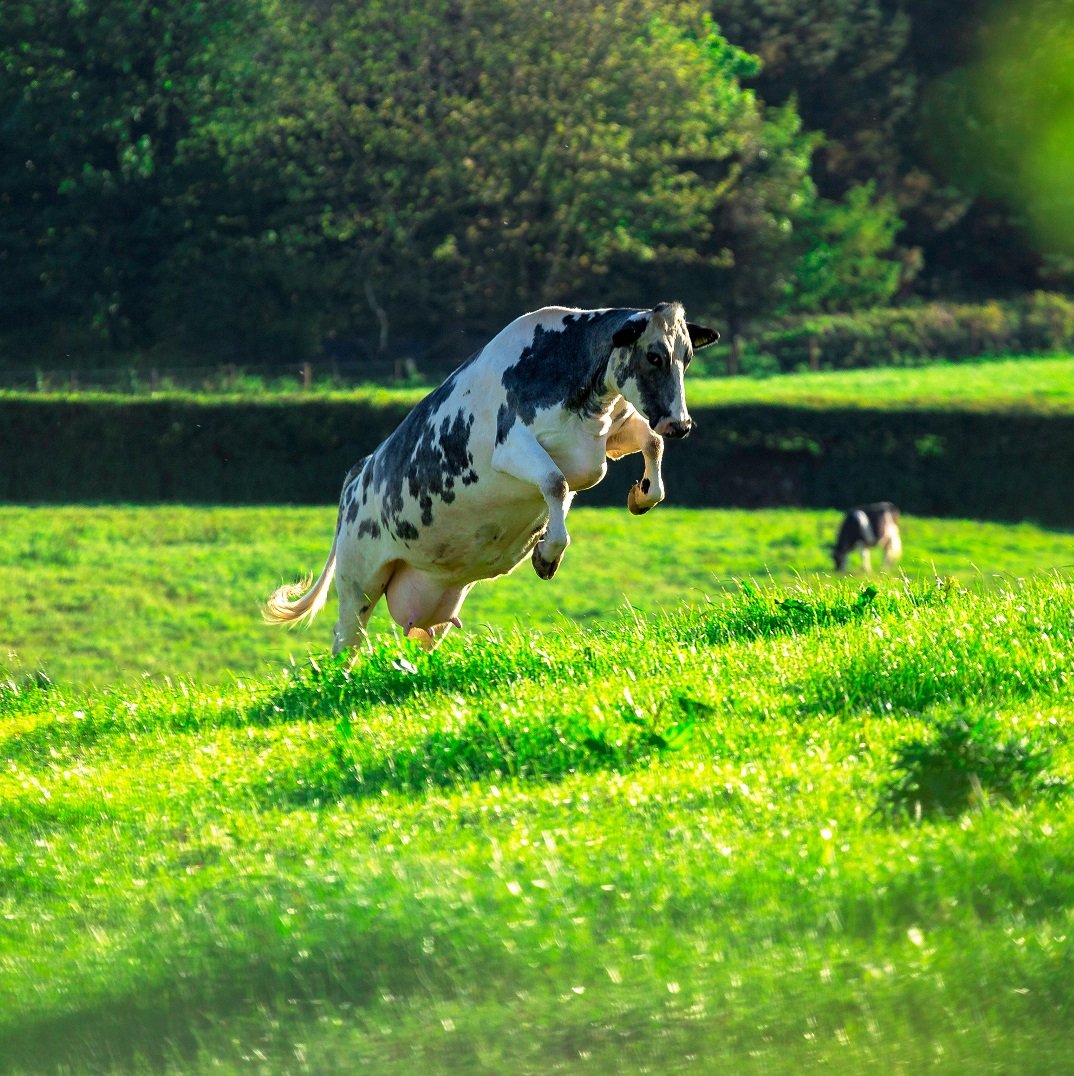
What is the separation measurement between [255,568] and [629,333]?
2582 centimetres

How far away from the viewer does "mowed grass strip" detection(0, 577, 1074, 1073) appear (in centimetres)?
454

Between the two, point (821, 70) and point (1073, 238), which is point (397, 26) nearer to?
point (821, 70)

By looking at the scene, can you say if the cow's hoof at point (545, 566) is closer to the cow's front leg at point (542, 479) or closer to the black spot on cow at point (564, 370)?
the cow's front leg at point (542, 479)

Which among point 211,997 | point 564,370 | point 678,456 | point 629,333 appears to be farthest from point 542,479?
point 678,456

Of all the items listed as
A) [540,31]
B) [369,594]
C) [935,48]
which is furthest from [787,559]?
[935,48]

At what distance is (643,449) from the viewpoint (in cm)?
1016

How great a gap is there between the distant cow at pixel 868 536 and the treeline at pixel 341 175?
28912 mm

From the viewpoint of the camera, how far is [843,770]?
622cm

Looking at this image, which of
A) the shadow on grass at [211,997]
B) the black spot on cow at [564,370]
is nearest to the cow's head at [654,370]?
the black spot on cow at [564,370]

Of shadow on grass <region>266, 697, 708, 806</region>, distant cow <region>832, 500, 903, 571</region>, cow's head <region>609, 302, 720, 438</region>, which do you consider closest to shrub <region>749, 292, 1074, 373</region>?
distant cow <region>832, 500, 903, 571</region>

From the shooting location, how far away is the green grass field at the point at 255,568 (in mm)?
27250

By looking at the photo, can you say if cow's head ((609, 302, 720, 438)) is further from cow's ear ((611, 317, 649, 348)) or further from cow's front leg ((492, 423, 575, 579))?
cow's front leg ((492, 423, 575, 579))

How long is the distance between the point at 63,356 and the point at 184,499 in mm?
20113

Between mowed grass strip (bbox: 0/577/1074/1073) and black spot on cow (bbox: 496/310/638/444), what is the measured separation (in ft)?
6.02
